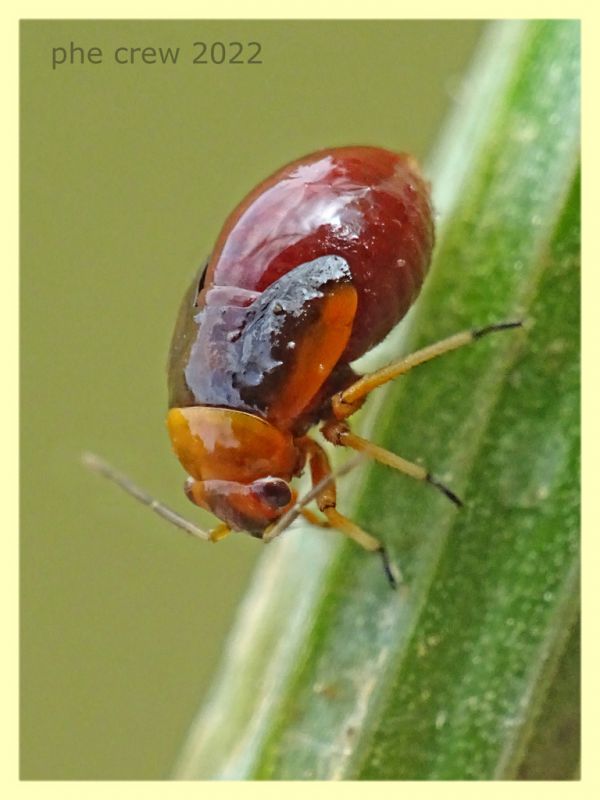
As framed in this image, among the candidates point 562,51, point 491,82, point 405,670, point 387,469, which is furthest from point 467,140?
point 405,670

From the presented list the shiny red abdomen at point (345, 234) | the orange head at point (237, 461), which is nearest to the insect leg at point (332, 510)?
the orange head at point (237, 461)

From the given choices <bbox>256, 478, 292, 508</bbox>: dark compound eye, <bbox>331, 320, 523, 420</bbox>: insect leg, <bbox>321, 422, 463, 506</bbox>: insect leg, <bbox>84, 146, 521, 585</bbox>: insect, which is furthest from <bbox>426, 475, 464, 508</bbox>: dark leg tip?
<bbox>256, 478, 292, 508</bbox>: dark compound eye

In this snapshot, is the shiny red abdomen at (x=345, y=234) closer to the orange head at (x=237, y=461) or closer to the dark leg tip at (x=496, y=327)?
the dark leg tip at (x=496, y=327)

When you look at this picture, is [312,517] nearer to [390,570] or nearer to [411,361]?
[390,570]

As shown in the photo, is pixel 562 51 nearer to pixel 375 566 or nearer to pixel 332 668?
pixel 375 566

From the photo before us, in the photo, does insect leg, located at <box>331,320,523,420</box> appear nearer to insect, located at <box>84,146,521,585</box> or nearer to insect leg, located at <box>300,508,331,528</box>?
insect, located at <box>84,146,521,585</box>

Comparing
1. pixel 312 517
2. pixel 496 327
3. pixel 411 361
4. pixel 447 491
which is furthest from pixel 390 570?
pixel 496 327

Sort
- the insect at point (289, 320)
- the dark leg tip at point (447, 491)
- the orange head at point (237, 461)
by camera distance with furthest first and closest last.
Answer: the orange head at point (237, 461) < the insect at point (289, 320) < the dark leg tip at point (447, 491)
